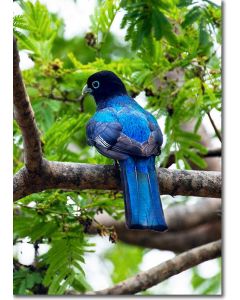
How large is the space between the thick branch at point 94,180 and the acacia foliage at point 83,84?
0.37 metres

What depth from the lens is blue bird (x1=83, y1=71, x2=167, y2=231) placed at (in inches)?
149

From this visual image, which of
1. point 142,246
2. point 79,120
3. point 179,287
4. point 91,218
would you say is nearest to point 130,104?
point 79,120

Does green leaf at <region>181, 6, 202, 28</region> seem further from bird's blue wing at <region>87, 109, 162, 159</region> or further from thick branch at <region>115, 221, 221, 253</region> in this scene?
thick branch at <region>115, 221, 221, 253</region>

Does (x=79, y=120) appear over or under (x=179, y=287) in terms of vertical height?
over

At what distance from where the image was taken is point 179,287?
17.6ft

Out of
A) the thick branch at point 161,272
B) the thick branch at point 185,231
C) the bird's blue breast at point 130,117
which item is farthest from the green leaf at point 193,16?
the thick branch at point 185,231

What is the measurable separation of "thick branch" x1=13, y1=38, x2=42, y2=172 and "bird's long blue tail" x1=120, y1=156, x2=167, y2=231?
1.31ft

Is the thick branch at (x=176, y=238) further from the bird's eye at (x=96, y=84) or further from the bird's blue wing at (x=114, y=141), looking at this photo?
the bird's blue wing at (x=114, y=141)

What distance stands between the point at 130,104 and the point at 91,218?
64 cm

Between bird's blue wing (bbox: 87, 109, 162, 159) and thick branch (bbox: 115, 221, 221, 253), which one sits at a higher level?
bird's blue wing (bbox: 87, 109, 162, 159)

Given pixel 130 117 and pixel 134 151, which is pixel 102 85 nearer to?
pixel 130 117

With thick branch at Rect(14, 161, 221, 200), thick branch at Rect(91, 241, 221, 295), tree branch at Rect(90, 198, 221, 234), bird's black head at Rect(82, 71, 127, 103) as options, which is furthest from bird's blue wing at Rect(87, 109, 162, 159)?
tree branch at Rect(90, 198, 221, 234)
